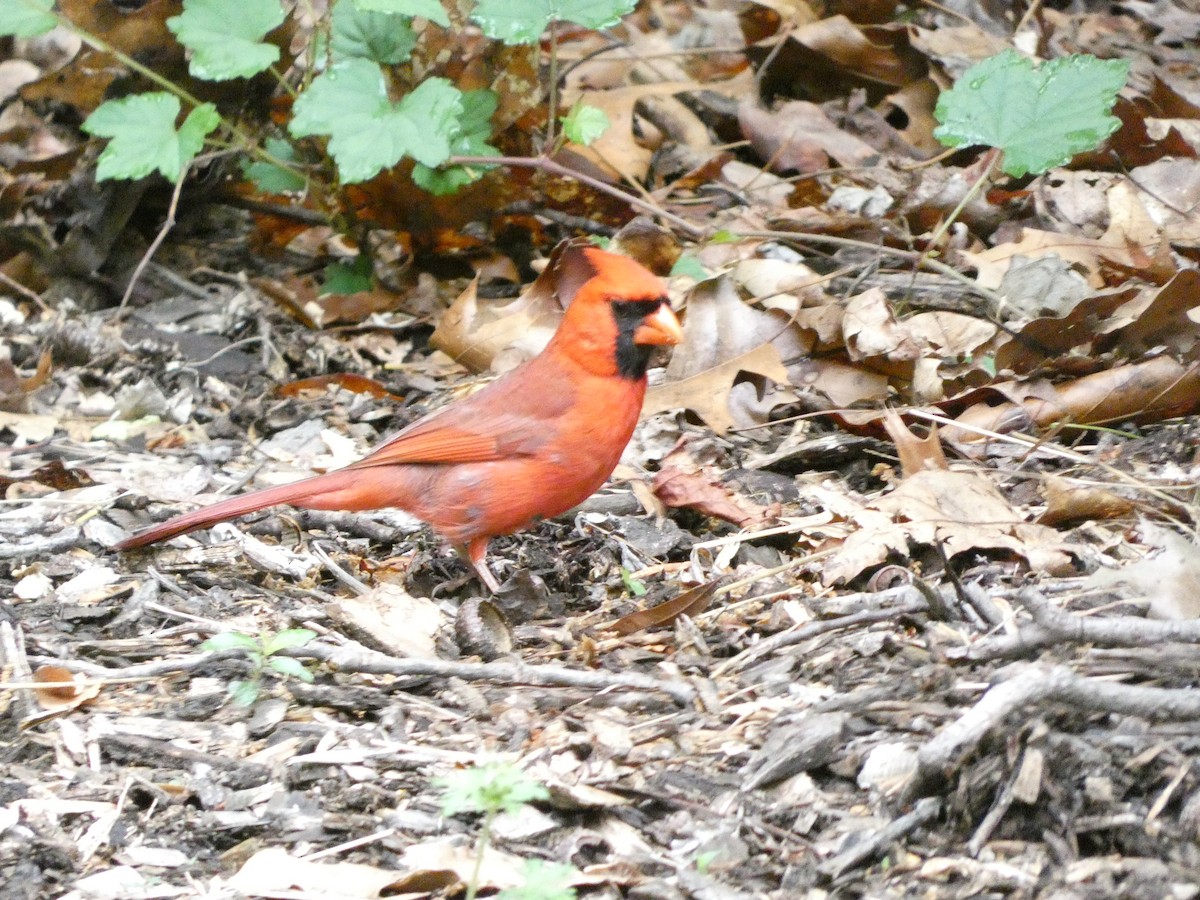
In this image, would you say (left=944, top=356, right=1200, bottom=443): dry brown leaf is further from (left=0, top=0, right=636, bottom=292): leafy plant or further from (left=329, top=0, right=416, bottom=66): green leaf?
(left=329, top=0, right=416, bottom=66): green leaf

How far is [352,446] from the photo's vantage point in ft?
14.4

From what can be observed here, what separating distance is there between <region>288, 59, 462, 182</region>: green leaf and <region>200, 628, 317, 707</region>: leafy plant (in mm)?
1770

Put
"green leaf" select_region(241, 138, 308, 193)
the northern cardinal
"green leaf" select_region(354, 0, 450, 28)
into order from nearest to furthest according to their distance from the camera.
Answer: the northern cardinal, "green leaf" select_region(354, 0, 450, 28), "green leaf" select_region(241, 138, 308, 193)

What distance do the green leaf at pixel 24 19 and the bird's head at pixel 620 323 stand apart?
6.42 feet

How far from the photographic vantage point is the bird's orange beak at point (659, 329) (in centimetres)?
369

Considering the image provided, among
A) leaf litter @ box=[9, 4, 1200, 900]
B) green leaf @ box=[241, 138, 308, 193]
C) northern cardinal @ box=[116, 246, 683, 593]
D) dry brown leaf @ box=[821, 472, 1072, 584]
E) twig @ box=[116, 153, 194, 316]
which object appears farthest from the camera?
green leaf @ box=[241, 138, 308, 193]

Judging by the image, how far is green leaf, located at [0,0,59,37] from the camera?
4.37 metres

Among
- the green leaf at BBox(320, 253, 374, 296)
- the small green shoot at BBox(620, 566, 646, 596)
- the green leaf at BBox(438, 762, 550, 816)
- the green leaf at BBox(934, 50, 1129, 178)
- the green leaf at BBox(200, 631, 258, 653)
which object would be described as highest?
the green leaf at BBox(934, 50, 1129, 178)

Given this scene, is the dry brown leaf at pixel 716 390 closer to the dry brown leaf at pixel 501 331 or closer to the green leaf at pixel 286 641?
the dry brown leaf at pixel 501 331

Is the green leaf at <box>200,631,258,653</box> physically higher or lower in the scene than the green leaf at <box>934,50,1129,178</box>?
lower

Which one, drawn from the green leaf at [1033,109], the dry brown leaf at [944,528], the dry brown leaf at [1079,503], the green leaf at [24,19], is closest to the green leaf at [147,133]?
the green leaf at [24,19]

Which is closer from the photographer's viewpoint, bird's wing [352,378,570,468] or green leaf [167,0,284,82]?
bird's wing [352,378,570,468]

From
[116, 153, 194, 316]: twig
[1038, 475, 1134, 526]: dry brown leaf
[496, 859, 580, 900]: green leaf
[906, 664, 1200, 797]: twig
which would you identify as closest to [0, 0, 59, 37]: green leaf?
[116, 153, 194, 316]: twig

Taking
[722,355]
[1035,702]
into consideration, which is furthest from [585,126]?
[1035,702]
